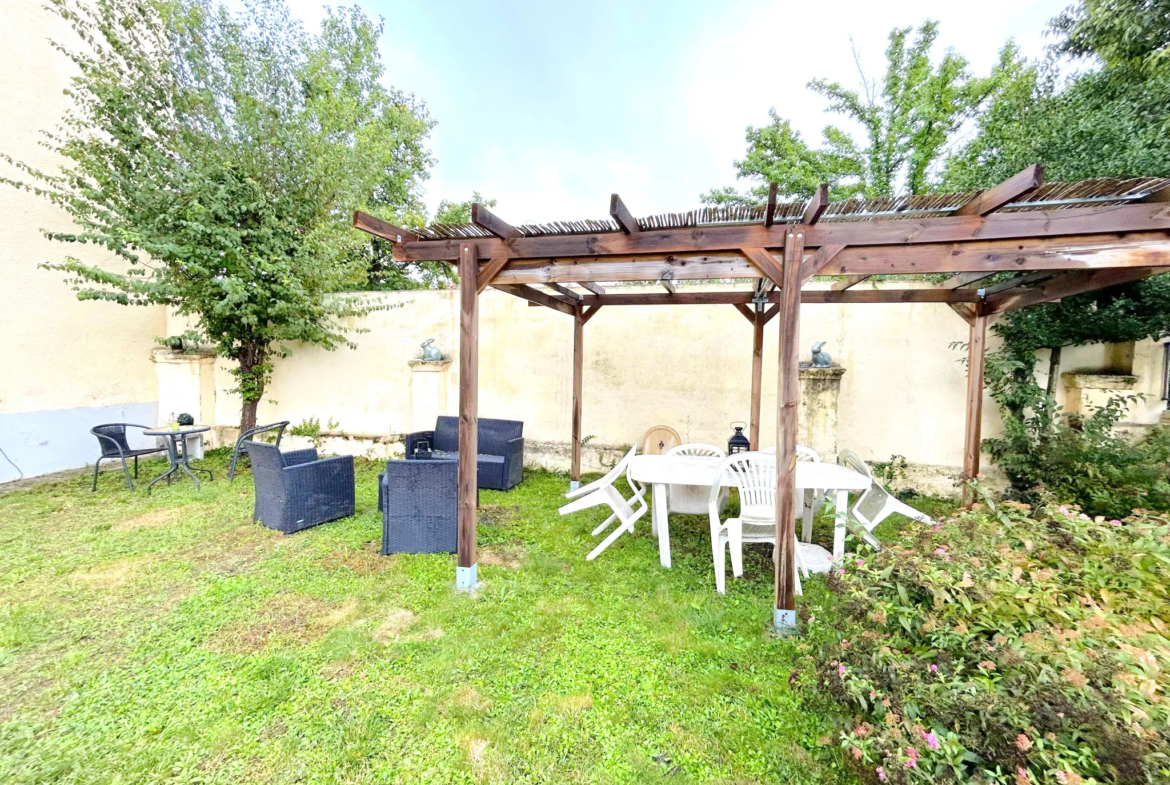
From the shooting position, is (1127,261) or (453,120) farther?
(453,120)

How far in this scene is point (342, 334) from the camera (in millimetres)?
8117

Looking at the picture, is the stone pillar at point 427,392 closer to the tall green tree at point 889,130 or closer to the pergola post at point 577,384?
the pergola post at point 577,384

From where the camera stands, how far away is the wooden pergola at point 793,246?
8.35 ft

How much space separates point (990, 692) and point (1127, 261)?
106 inches

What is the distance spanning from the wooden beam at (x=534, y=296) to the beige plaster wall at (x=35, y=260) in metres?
7.24

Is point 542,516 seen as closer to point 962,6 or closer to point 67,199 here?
point 67,199

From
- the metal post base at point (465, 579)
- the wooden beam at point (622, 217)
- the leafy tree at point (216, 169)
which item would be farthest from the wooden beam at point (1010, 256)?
the leafy tree at point (216, 169)

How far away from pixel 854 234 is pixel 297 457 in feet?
17.6

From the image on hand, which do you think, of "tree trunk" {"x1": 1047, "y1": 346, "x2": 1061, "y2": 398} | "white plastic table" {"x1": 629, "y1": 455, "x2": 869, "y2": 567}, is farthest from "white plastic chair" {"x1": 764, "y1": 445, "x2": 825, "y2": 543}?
"tree trunk" {"x1": 1047, "y1": 346, "x2": 1061, "y2": 398}

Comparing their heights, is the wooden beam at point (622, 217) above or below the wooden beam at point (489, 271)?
above

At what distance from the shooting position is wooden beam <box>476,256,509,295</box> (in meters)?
3.30

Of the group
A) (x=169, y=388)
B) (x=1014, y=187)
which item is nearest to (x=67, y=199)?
(x=169, y=388)

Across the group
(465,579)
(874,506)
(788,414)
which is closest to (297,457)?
(465,579)

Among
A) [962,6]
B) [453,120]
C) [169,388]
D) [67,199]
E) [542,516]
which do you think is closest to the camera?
[542,516]
